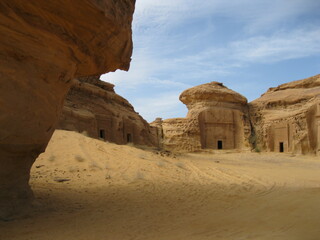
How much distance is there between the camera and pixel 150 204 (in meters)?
6.31

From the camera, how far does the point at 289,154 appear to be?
79.4ft

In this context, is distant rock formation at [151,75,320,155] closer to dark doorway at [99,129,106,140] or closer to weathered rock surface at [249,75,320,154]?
weathered rock surface at [249,75,320,154]

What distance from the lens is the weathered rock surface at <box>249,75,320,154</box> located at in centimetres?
2392

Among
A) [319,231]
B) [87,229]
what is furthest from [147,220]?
Result: [319,231]

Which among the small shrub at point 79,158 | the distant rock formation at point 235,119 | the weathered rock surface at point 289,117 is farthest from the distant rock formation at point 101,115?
the weathered rock surface at point 289,117

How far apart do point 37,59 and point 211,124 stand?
27057 millimetres

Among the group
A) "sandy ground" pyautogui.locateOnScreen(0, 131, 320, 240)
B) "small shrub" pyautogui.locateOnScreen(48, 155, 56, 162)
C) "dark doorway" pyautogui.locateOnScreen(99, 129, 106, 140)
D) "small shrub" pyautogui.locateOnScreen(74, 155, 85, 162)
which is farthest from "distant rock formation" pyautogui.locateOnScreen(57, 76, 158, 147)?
"sandy ground" pyautogui.locateOnScreen(0, 131, 320, 240)

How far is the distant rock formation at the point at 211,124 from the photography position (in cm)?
2944

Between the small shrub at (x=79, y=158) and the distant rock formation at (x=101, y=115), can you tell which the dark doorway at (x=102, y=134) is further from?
the small shrub at (x=79, y=158)

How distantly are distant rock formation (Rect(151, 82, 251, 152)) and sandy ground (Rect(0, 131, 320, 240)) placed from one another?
17518 mm

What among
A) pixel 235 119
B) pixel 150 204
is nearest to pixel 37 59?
pixel 150 204

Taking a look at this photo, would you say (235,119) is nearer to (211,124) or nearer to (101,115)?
(211,124)

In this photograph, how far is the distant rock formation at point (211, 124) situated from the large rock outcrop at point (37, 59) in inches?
962

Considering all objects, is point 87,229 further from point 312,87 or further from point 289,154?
point 312,87
